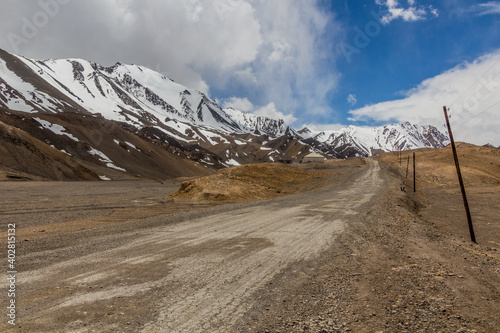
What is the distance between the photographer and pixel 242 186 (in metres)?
30.5

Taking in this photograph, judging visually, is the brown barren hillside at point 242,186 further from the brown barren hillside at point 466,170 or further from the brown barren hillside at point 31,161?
the brown barren hillside at point 31,161

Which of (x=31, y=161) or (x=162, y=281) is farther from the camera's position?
(x=31, y=161)

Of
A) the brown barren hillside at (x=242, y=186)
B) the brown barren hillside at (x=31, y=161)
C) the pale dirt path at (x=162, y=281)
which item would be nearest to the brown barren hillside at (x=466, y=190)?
the pale dirt path at (x=162, y=281)

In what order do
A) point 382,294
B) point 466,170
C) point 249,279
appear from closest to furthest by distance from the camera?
point 382,294
point 249,279
point 466,170

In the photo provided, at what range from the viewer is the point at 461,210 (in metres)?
26.3

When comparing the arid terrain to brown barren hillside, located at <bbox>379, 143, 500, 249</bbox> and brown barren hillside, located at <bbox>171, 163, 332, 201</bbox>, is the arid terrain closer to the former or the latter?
brown barren hillside, located at <bbox>379, 143, 500, 249</bbox>

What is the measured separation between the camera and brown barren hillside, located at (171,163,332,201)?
2716 cm

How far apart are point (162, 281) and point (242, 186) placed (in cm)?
2433

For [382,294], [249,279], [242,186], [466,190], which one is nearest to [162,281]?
[249,279]

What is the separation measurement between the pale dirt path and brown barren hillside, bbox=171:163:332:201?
15.5m

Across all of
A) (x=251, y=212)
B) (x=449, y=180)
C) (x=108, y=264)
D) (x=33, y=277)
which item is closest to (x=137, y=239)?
(x=108, y=264)

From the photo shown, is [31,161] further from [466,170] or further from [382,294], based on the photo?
[466,170]

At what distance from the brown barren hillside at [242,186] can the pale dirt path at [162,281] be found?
1551cm

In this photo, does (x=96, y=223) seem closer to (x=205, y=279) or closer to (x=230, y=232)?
(x=230, y=232)
